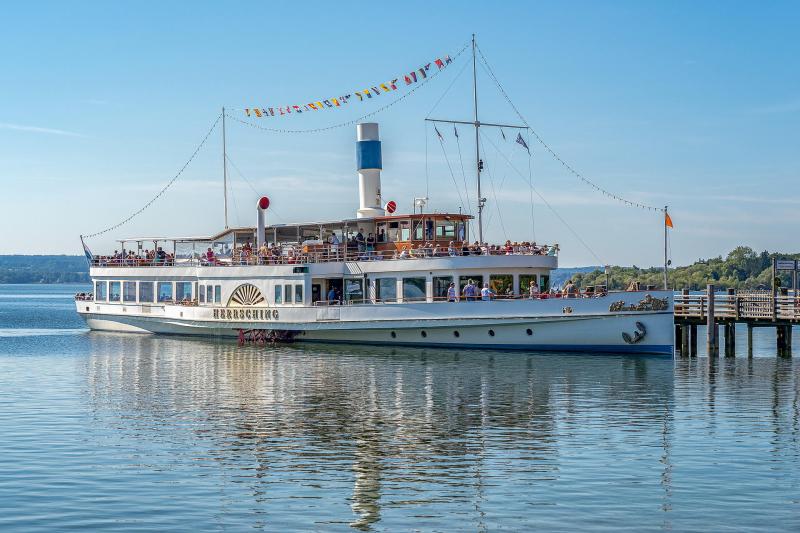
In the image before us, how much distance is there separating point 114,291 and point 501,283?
25.1 metres

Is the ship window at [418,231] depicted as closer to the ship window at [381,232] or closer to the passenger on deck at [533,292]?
the ship window at [381,232]

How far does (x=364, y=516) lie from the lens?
52.3 ft

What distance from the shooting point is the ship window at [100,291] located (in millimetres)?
57438

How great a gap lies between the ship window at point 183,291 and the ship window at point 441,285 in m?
15.6

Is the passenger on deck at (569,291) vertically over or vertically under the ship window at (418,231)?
under

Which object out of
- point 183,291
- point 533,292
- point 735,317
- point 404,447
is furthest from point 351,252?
point 404,447

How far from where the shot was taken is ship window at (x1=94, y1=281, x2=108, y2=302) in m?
57.4

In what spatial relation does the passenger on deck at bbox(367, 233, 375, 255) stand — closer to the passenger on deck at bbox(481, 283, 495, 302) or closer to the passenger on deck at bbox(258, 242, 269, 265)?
the passenger on deck at bbox(258, 242, 269, 265)

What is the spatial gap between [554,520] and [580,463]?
3995 mm

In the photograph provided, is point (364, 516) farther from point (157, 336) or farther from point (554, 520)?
point (157, 336)

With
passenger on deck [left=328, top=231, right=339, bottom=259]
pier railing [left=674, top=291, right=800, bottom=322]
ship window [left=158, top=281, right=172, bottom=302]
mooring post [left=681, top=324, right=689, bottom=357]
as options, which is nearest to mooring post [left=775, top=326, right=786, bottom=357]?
pier railing [left=674, top=291, right=800, bottom=322]

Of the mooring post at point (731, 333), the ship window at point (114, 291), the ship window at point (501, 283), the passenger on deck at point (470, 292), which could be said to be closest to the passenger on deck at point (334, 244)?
the passenger on deck at point (470, 292)

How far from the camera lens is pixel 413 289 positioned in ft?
143

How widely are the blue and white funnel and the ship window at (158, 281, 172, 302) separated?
11842mm
